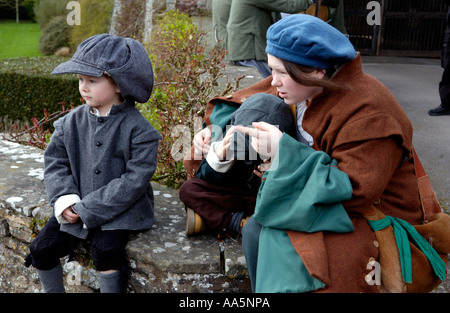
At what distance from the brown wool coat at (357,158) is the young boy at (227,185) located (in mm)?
313

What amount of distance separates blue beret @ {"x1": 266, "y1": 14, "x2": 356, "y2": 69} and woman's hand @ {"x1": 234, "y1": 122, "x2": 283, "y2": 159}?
28 centimetres

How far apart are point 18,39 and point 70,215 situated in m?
19.2

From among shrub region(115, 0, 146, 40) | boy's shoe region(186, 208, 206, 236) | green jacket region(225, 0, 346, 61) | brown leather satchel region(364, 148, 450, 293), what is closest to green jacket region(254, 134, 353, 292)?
brown leather satchel region(364, 148, 450, 293)

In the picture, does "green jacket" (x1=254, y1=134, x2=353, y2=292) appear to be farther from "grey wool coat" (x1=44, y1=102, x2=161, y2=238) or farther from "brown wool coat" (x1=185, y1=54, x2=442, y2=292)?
"grey wool coat" (x1=44, y1=102, x2=161, y2=238)

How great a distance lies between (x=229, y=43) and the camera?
5.46 m

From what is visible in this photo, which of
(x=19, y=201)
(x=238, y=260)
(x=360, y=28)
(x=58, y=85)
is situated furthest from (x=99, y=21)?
(x=238, y=260)

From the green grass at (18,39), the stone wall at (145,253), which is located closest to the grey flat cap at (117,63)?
the stone wall at (145,253)

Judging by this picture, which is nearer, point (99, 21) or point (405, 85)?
point (405, 85)

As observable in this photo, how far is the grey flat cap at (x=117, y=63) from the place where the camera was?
7.43ft

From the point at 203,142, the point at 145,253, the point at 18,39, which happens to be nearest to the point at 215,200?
the point at 203,142

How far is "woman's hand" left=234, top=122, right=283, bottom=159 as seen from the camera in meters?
1.93

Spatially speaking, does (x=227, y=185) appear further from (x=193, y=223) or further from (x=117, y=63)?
(x=117, y=63)

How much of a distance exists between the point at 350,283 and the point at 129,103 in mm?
1340

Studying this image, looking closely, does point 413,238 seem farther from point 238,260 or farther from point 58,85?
point 58,85
